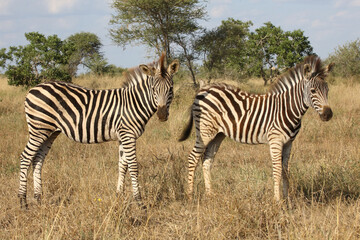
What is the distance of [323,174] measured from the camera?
5586 millimetres

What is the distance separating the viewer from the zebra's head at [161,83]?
16.1 ft

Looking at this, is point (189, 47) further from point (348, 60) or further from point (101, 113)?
point (101, 113)

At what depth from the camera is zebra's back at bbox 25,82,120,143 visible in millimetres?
5203

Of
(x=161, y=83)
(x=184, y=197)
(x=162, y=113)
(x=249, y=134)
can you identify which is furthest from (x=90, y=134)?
(x=249, y=134)

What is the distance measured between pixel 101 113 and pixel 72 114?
393 mm

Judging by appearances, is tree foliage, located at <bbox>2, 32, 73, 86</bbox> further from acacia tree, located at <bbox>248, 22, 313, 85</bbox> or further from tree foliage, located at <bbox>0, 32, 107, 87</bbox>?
acacia tree, located at <bbox>248, 22, 313, 85</bbox>

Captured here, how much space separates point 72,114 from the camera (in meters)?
5.25

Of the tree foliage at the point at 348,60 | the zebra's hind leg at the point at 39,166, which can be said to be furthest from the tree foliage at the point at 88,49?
the zebra's hind leg at the point at 39,166

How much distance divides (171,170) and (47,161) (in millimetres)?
2533

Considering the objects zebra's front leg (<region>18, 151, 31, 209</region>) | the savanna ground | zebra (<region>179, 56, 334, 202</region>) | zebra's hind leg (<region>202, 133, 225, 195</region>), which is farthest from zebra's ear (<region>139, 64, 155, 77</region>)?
zebra's front leg (<region>18, 151, 31, 209</region>)

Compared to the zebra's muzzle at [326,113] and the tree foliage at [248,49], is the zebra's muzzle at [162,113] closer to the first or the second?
the zebra's muzzle at [326,113]

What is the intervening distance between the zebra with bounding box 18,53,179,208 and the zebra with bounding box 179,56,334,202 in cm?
88

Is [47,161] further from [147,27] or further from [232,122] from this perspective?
[147,27]

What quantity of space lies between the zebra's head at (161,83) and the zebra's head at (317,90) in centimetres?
174
